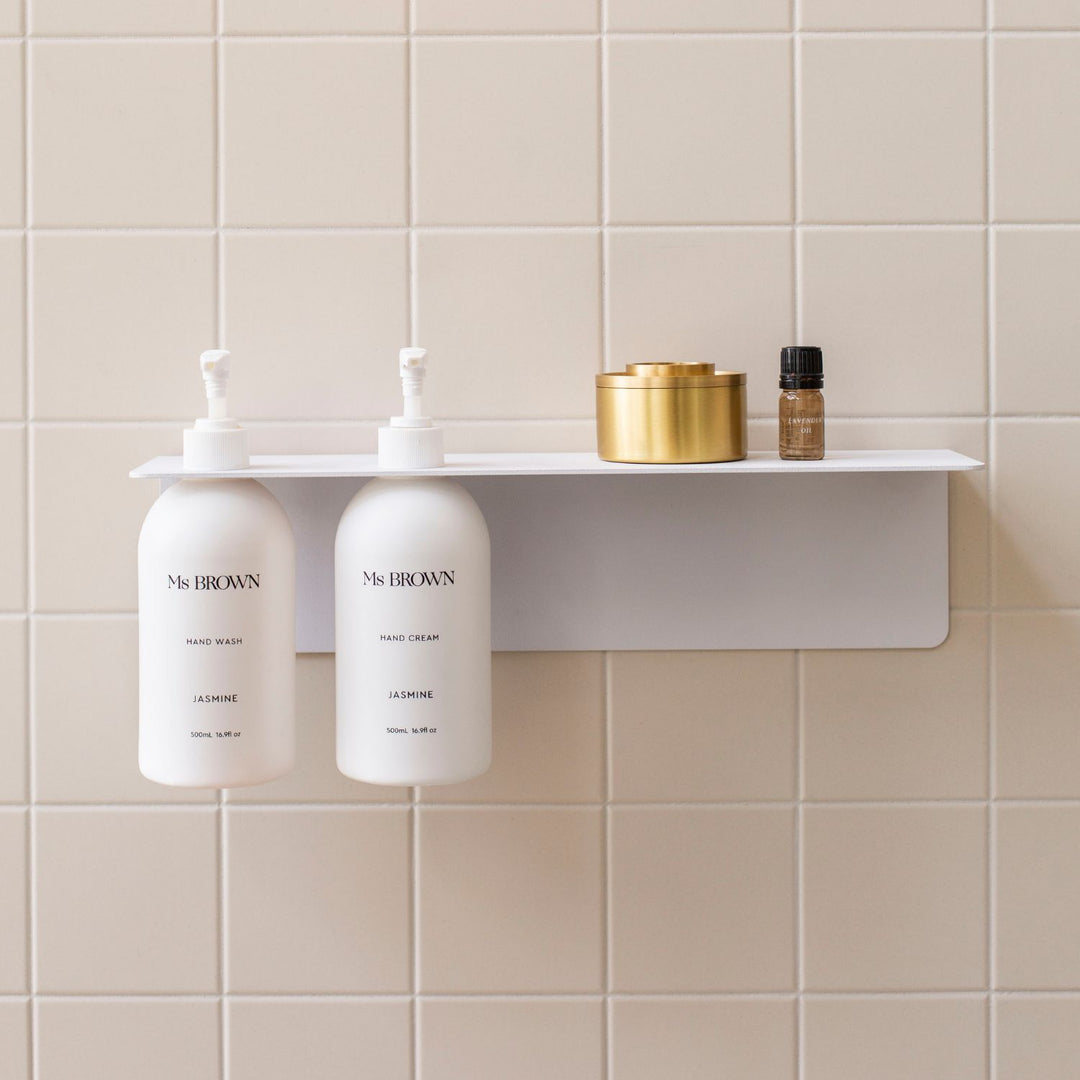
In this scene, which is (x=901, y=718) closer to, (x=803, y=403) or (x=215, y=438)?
(x=803, y=403)

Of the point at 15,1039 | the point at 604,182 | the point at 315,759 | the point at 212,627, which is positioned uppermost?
the point at 604,182

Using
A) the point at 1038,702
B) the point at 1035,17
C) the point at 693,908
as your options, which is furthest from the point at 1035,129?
the point at 693,908

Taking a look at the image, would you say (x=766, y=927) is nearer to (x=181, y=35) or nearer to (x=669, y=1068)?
(x=669, y=1068)

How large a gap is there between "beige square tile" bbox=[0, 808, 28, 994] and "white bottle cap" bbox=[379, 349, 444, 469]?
1.33 feet

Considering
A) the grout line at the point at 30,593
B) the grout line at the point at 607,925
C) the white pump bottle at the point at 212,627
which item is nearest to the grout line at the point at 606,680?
the grout line at the point at 607,925

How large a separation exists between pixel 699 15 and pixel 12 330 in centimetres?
55

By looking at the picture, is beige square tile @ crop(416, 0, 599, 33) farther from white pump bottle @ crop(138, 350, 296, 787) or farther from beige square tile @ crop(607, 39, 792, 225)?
white pump bottle @ crop(138, 350, 296, 787)

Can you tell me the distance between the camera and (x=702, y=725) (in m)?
0.85

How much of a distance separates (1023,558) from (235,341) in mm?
598

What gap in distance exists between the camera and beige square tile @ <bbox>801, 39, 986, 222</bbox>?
83cm

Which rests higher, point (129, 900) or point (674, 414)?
point (674, 414)

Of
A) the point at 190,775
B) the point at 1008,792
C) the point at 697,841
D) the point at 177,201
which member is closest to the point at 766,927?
the point at 697,841

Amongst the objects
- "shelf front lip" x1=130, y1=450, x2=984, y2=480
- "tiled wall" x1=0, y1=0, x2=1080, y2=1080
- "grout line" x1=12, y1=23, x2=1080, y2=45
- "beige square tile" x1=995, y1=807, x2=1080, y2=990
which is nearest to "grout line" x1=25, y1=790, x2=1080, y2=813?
"tiled wall" x1=0, y1=0, x2=1080, y2=1080

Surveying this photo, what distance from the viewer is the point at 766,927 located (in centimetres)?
85
